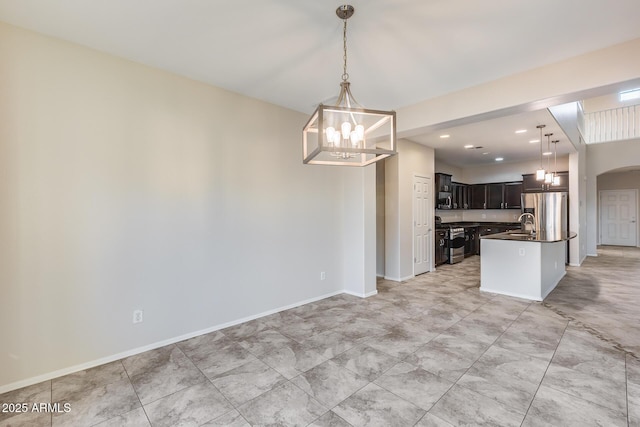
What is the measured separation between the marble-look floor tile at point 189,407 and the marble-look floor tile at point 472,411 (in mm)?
1476

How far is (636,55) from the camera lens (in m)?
2.36

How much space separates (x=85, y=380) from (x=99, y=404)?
17.9 inches

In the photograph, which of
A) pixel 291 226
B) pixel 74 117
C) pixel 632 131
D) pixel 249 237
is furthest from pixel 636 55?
pixel 632 131

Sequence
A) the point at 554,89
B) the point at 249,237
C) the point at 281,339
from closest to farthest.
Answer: the point at 554,89 → the point at 281,339 → the point at 249,237

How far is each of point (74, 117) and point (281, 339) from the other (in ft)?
9.26

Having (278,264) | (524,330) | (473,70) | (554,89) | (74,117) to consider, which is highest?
(473,70)

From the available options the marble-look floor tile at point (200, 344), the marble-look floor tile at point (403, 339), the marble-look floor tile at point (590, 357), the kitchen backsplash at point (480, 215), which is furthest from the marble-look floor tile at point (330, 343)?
the kitchen backsplash at point (480, 215)

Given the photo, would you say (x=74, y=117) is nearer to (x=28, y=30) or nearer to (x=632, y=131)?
(x=28, y=30)

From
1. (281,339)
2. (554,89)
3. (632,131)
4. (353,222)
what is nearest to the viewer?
(554,89)

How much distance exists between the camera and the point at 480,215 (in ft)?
30.1

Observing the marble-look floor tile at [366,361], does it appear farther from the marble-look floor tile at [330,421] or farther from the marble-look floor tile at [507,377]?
the marble-look floor tile at [507,377]

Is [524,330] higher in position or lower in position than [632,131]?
lower

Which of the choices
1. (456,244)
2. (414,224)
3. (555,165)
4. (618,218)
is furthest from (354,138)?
(618,218)

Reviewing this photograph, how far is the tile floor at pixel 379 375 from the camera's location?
1903mm
